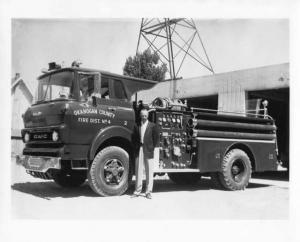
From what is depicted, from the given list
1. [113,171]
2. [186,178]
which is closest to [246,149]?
[186,178]

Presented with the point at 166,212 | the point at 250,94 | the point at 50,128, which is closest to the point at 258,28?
the point at 166,212

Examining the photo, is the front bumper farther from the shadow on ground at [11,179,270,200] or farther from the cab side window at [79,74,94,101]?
the cab side window at [79,74,94,101]

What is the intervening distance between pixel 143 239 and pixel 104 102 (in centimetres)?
310

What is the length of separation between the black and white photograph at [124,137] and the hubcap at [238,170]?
0.08ft

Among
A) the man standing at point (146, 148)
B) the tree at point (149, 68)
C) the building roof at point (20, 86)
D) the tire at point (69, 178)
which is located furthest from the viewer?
the tree at point (149, 68)

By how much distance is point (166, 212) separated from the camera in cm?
713

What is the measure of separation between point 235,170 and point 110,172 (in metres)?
3.43

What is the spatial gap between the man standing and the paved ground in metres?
0.34

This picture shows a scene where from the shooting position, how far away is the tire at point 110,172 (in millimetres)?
7840

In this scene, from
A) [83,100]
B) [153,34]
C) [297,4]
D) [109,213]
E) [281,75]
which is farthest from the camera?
[281,75]

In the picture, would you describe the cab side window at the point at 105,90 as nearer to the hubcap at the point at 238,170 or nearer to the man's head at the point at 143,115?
the man's head at the point at 143,115

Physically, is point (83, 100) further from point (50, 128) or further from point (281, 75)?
point (281, 75)

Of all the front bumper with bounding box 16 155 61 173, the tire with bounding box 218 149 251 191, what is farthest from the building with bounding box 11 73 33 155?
the tire with bounding box 218 149 251 191

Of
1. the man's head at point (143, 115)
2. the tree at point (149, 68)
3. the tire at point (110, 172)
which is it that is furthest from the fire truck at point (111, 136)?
the tree at point (149, 68)
